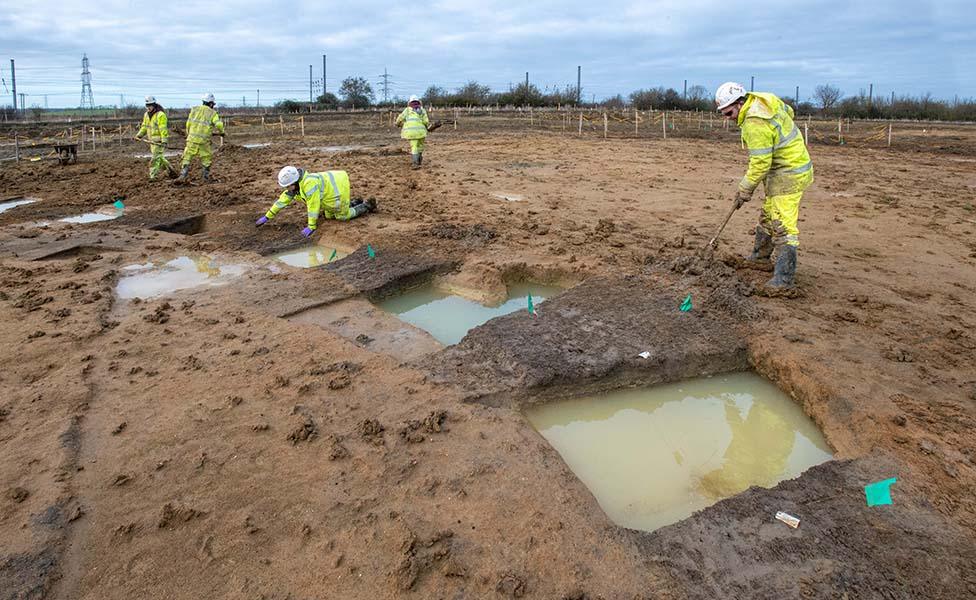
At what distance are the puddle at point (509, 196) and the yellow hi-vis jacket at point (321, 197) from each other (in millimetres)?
2615

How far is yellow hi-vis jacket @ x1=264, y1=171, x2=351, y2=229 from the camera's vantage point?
287 inches

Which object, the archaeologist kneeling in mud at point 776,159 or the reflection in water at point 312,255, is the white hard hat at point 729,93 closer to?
the archaeologist kneeling in mud at point 776,159

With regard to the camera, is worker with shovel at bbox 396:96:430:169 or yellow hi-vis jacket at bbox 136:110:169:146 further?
worker with shovel at bbox 396:96:430:169

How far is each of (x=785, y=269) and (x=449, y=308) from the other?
9.91ft

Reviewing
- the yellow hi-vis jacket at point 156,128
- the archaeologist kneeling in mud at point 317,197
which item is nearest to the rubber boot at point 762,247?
the archaeologist kneeling in mud at point 317,197

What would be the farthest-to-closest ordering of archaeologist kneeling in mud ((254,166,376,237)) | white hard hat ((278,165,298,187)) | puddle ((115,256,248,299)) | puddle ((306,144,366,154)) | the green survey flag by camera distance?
puddle ((306,144,366,154)), archaeologist kneeling in mud ((254,166,376,237)), white hard hat ((278,165,298,187)), puddle ((115,256,248,299)), the green survey flag

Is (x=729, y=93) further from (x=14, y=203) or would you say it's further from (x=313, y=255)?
(x=14, y=203)

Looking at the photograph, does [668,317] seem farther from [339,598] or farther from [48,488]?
[48,488]

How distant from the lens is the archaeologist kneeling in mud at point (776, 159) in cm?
502

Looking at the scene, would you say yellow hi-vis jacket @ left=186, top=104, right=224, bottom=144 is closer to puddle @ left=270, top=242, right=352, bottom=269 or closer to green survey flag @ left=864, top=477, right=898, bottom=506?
puddle @ left=270, top=242, right=352, bottom=269

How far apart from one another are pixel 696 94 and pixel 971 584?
5297 centimetres

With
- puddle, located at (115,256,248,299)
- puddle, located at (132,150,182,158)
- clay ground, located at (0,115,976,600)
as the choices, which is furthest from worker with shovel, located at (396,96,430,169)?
puddle, located at (132,150,182,158)

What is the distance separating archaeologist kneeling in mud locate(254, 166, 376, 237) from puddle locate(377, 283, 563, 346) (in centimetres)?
223

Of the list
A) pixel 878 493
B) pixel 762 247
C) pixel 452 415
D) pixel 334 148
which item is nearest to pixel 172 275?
pixel 452 415
